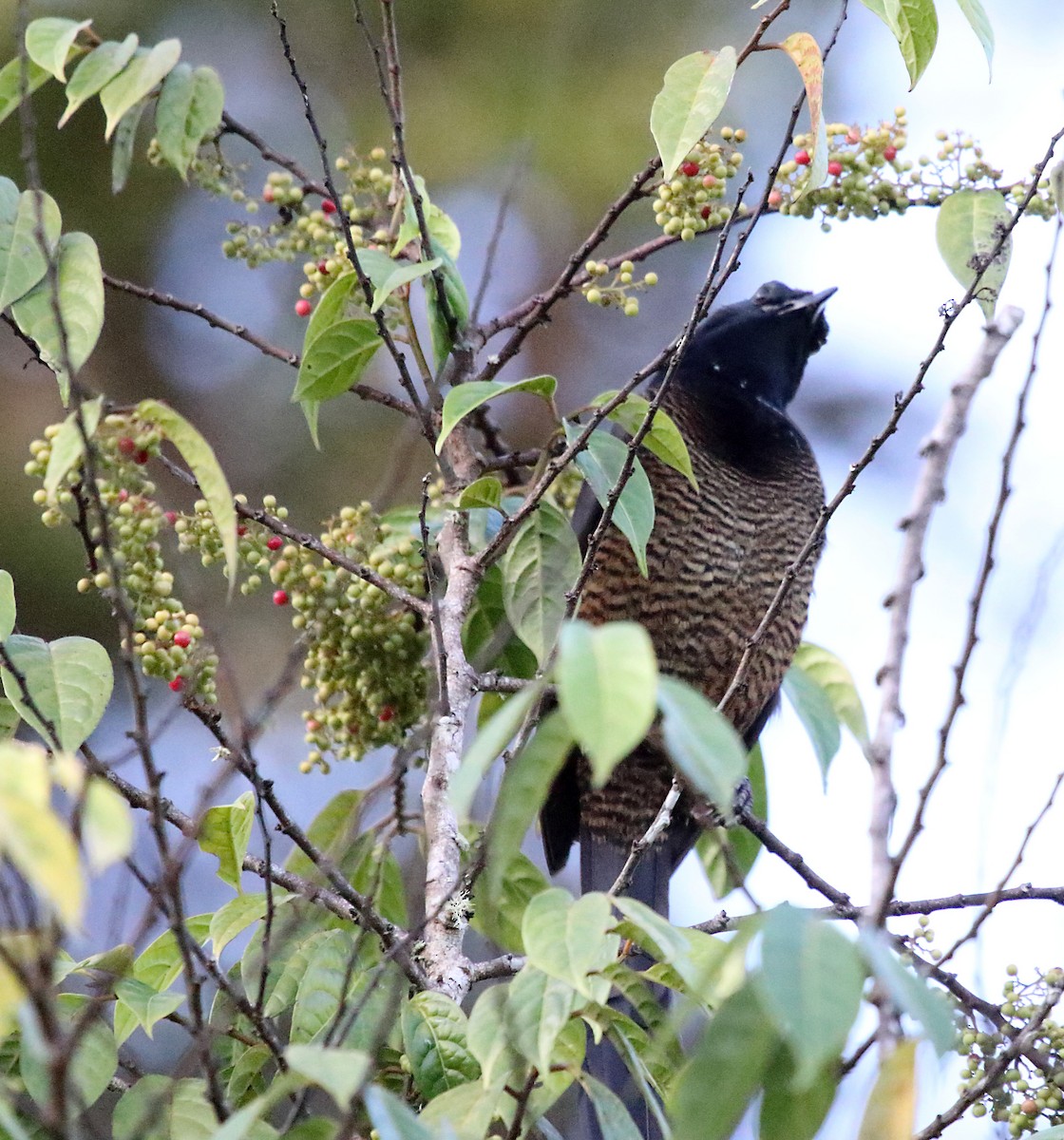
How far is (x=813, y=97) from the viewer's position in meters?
1.66

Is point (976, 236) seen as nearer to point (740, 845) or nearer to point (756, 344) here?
point (740, 845)

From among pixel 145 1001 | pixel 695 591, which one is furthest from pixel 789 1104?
pixel 695 591

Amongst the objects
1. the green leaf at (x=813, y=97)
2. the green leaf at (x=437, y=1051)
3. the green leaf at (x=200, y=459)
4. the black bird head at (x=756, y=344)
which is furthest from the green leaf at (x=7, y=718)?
the black bird head at (x=756, y=344)

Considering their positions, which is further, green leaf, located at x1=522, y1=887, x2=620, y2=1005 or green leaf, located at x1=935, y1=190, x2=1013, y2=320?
green leaf, located at x1=935, y1=190, x2=1013, y2=320

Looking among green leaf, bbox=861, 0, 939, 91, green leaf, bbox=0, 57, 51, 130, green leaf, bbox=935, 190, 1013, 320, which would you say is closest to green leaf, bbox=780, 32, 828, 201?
green leaf, bbox=861, 0, 939, 91

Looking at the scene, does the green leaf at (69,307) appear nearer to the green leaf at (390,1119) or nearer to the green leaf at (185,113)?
the green leaf at (185,113)

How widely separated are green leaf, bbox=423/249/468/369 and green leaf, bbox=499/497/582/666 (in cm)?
26

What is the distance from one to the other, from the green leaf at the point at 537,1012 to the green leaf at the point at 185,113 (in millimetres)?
1114

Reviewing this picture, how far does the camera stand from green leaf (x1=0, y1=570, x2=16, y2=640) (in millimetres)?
1395

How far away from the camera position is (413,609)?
6.32ft

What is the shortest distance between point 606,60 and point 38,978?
4107 millimetres

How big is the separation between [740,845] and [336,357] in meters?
0.99

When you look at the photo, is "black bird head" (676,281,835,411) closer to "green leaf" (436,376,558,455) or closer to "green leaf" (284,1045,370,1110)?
"green leaf" (436,376,558,455)

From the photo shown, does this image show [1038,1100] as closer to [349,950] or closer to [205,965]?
[349,950]
